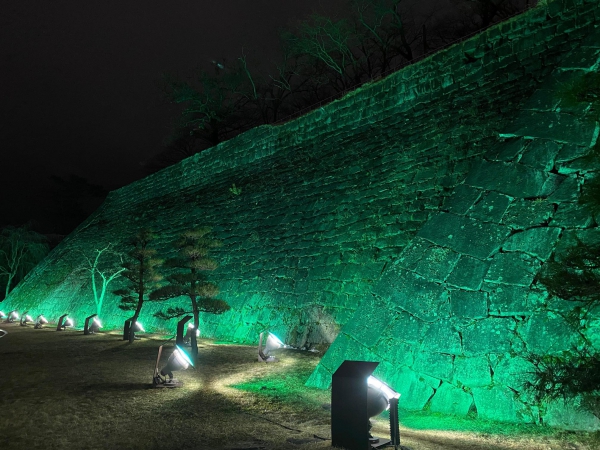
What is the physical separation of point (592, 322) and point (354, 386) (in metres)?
2.26

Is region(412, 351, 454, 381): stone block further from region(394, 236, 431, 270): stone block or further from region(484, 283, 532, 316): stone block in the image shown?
region(394, 236, 431, 270): stone block

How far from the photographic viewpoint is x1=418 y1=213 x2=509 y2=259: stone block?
449cm

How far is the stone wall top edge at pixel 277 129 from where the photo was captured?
7.89 metres

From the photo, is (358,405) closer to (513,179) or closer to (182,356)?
(182,356)

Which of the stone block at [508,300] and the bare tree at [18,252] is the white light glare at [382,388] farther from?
the bare tree at [18,252]

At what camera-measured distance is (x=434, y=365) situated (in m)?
4.21

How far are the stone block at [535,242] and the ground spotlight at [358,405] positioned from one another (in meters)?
2.21

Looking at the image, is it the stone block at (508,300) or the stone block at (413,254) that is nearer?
the stone block at (508,300)

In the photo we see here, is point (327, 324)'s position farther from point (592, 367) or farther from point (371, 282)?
point (592, 367)

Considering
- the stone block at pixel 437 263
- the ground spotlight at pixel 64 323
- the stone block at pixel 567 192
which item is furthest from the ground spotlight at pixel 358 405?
the ground spotlight at pixel 64 323

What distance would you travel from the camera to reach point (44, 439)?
337 centimetres

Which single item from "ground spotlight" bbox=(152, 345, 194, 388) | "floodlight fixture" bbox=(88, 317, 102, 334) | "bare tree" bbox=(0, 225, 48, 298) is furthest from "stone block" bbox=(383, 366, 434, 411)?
"bare tree" bbox=(0, 225, 48, 298)

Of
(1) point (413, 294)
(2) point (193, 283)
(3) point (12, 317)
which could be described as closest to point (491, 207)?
(1) point (413, 294)

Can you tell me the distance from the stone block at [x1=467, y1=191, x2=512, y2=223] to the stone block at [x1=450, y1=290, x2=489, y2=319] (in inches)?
36.6
